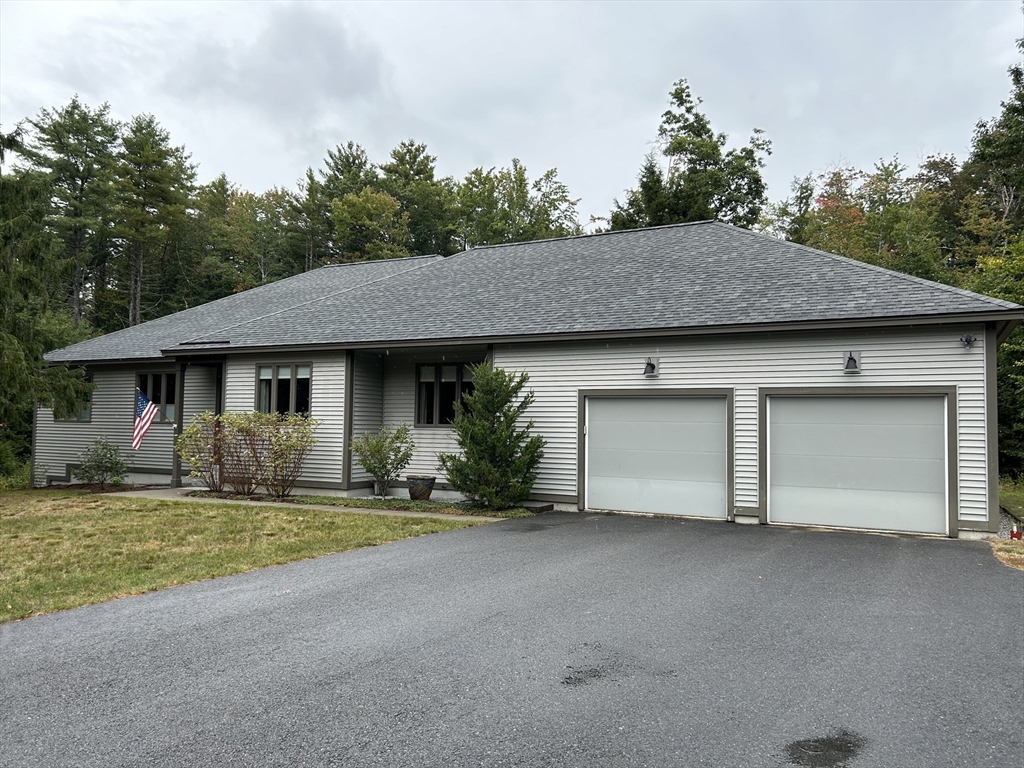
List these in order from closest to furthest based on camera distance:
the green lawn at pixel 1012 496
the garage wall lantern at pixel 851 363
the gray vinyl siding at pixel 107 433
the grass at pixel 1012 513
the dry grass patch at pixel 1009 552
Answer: the dry grass patch at pixel 1009 552 → the grass at pixel 1012 513 → the garage wall lantern at pixel 851 363 → the green lawn at pixel 1012 496 → the gray vinyl siding at pixel 107 433

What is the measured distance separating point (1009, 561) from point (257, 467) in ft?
38.1

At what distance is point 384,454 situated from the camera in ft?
41.9

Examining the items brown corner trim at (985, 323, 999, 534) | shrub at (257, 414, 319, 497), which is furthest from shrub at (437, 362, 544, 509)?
brown corner trim at (985, 323, 999, 534)

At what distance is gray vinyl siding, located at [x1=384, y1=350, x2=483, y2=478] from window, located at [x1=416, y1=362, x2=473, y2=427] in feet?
0.38

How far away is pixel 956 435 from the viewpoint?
921 centimetres

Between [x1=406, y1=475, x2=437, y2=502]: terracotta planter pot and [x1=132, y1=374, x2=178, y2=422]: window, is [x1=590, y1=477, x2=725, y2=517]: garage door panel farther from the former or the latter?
[x1=132, y1=374, x2=178, y2=422]: window

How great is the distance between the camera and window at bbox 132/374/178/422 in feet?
54.7

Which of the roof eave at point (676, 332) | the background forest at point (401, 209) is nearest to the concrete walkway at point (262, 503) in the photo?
the roof eave at point (676, 332)

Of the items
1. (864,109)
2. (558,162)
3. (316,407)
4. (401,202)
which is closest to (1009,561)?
(316,407)

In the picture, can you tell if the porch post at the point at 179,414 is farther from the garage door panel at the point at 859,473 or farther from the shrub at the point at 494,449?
the garage door panel at the point at 859,473

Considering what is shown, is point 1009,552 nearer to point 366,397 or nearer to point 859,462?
point 859,462

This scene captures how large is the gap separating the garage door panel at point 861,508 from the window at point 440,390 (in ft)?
19.7

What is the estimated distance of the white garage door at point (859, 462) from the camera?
942 cm

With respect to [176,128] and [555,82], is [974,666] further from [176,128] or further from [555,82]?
[176,128]
